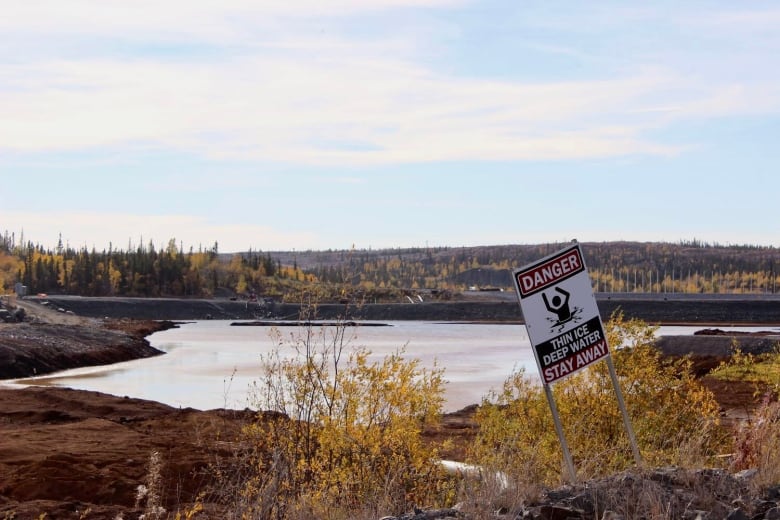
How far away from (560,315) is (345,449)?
3155 mm

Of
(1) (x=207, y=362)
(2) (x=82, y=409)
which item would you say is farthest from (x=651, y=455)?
(1) (x=207, y=362)

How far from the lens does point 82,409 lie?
25.9 meters

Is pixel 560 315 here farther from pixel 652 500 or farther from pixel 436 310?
pixel 436 310

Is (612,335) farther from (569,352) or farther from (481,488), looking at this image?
(481,488)

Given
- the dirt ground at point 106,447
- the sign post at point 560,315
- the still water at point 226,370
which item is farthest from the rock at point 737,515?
the still water at point 226,370

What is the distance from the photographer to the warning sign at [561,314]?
30.5 ft

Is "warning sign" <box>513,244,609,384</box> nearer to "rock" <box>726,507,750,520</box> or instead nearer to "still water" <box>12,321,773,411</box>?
"rock" <box>726,507,750,520</box>

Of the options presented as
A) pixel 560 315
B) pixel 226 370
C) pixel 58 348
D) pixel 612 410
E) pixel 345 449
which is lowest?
pixel 226 370

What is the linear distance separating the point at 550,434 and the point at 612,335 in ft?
6.27

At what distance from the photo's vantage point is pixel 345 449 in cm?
1121

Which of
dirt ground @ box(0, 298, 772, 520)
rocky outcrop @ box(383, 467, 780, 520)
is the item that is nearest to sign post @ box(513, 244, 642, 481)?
rocky outcrop @ box(383, 467, 780, 520)

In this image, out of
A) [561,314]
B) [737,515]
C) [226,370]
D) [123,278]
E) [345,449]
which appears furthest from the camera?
[123,278]

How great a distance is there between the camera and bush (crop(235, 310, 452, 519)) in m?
8.96

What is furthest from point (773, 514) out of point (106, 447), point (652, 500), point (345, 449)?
point (106, 447)
